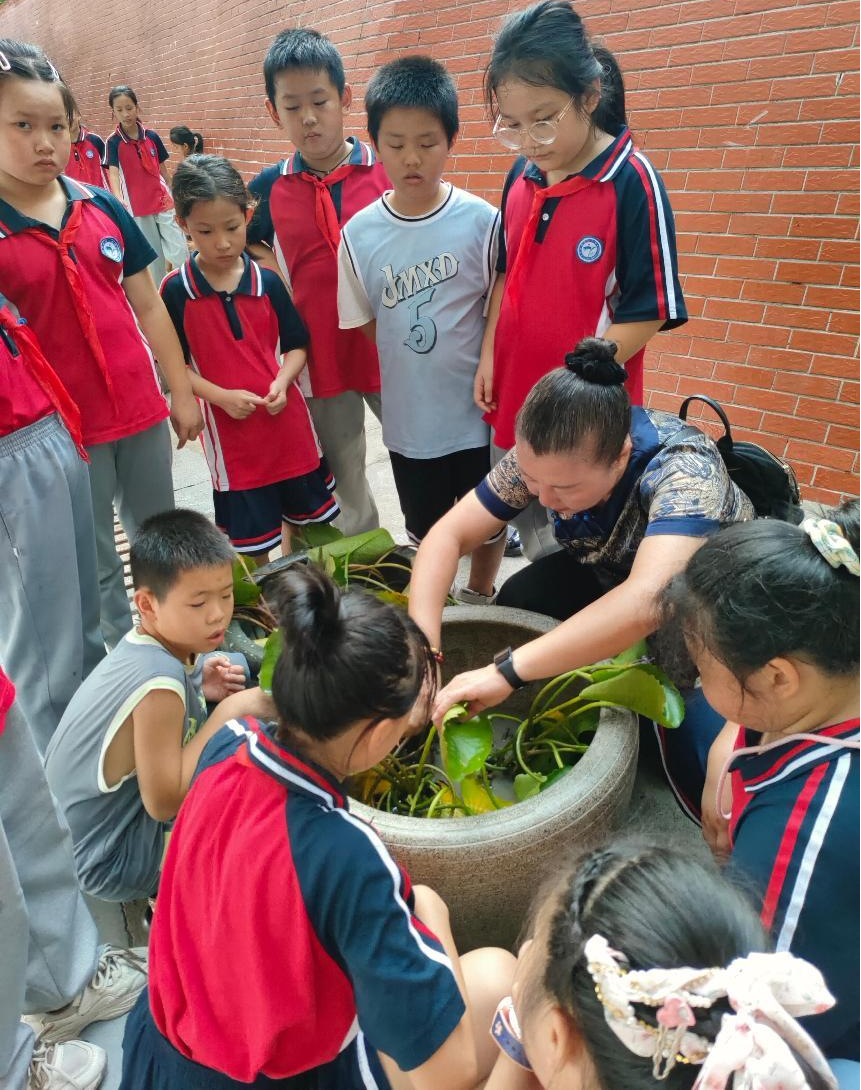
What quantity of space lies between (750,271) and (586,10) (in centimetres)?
123

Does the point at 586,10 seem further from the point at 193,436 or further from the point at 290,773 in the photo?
the point at 290,773

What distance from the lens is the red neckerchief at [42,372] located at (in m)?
1.55

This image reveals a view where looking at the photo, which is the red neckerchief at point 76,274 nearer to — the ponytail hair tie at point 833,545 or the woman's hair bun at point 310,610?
the woman's hair bun at point 310,610

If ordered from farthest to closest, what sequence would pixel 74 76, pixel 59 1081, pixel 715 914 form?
pixel 74 76 < pixel 59 1081 < pixel 715 914

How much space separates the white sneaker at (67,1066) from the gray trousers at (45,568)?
0.66 m

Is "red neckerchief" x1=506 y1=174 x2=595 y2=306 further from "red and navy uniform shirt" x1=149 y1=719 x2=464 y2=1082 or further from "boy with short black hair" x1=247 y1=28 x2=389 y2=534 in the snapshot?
"red and navy uniform shirt" x1=149 y1=719 x2=464 y2=1082

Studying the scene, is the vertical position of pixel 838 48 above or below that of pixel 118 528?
above

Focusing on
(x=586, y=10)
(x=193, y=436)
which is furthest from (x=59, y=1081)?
(x=586, y=10)

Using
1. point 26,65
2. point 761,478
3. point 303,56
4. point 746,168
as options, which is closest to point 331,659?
point 761,478

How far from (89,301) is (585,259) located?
1.16 m

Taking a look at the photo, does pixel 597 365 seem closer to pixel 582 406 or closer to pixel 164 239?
pixel 582 406

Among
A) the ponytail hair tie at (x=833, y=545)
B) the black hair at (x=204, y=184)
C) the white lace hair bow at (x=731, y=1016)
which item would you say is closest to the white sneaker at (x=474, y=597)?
the black hair at (x=204, y=184)

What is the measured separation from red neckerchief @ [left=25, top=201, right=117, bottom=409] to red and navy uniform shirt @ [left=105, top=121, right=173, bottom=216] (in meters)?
4.31

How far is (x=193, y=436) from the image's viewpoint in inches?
82.3
